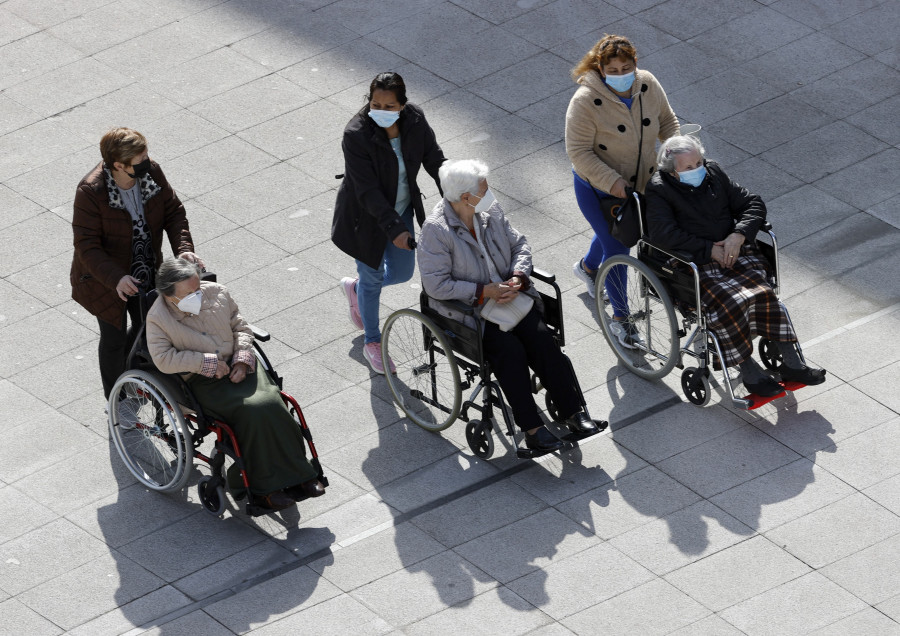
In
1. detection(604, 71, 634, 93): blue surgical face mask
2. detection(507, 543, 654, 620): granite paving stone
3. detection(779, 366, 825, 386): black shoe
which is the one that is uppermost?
detection(604, 71, 634, 93): blue surgical face mask

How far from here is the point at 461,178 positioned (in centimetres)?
746

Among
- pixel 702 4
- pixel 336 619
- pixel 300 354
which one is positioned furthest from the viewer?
Result: pixel 702 4

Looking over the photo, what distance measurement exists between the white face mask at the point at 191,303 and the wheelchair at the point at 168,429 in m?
0.28

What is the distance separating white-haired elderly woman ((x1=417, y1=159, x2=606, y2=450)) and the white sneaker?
4.78 feet

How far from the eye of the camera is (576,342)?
8.80 m

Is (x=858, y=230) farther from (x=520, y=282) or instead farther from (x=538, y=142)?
(x=520, y=282)

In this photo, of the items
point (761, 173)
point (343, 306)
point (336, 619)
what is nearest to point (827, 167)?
point (761, 173)

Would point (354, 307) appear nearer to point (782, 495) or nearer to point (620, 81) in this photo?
point (620, 81)

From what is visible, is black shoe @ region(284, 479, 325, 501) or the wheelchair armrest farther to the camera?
the wheelchair armrest

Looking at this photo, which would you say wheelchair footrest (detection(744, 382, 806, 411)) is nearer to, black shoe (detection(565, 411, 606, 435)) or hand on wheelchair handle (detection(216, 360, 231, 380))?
black shoe (detection(565, 411, 606, 435))

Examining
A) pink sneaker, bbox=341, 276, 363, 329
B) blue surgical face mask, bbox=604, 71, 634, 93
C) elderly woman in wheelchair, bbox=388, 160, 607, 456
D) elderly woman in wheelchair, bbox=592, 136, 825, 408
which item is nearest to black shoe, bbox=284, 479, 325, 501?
elderly woman in wheelchair, bbox=388, 160, 607, 456

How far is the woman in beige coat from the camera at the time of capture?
833 cm

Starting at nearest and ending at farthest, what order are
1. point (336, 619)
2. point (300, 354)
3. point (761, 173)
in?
point (336, 619) < point (300, 354) < point (761, 173)

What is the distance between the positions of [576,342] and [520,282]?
1279 mm
